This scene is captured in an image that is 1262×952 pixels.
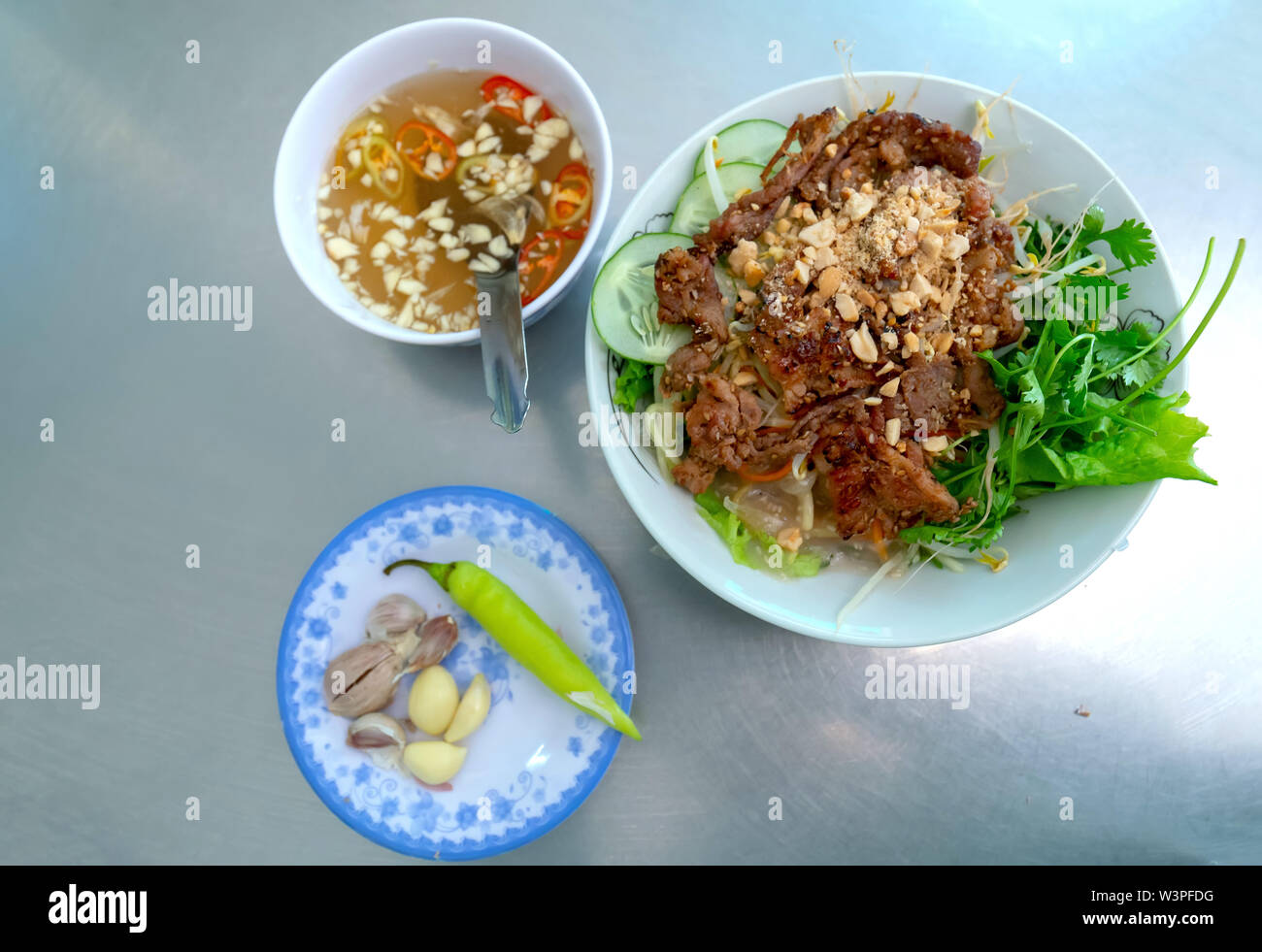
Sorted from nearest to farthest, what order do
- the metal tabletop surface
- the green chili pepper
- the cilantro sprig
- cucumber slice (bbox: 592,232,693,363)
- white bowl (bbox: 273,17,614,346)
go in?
the cilantro sprig → cucumber slice (bbox: 592,232,693,363) → white bowl (bbox: 273,17,614,346) → the green chili pepper → the metal tabletop surface

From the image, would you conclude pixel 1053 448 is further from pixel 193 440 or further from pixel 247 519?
pixel 193 440

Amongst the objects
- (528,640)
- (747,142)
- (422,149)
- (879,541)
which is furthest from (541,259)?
(879,541)

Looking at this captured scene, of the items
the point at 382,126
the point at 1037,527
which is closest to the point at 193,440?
the point at 382,126

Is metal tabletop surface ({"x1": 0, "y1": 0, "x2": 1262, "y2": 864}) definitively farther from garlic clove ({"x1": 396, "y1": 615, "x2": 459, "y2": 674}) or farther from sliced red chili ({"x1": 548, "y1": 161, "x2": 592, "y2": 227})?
garlic clove ({"x1": 396, "y1": 615, "x2": 459, "y2": 674})

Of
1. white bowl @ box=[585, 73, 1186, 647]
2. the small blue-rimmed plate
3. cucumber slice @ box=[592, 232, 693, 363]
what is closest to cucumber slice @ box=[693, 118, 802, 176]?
white bowl @ box=[585, 73, 1186, 647]

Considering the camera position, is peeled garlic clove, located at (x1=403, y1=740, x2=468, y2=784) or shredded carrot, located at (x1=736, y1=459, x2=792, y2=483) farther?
peeled garlic clove, located at (x1=403, y1=740, x2=468, y2=784)

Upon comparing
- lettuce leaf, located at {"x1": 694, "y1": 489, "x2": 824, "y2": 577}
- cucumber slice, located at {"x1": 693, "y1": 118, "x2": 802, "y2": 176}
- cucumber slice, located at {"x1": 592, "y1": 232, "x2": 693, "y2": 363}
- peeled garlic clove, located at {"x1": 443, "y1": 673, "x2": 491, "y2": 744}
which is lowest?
peeled garlic clove, located at {"x1": 443, "y1": 673, "x2": 491, "y2": 744}
